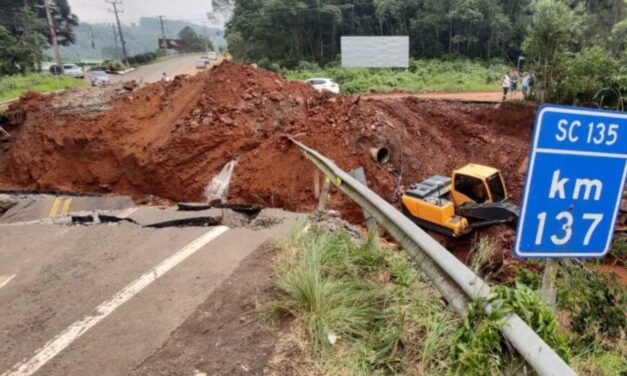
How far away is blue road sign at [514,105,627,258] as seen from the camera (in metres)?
1.92

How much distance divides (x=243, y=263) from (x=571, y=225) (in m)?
2.62

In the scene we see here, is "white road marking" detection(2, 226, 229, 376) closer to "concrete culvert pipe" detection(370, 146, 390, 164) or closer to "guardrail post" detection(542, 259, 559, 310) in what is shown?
"guardrail post" detection(542, 259, 559, 310)

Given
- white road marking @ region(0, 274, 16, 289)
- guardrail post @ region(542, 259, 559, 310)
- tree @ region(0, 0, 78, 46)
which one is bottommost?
white road marking @ region(0, 274, 16, 289)

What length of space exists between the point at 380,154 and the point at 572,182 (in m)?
10.2

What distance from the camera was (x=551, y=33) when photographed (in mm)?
16734

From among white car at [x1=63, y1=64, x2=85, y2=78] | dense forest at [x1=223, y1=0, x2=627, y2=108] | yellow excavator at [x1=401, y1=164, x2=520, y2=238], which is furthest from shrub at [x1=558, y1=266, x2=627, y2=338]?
white car at [x1=63, y1=64, x2=85, y2=78]

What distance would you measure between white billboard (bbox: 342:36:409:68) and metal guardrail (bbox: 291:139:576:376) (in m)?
35.7

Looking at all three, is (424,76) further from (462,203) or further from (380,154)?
(462,203)

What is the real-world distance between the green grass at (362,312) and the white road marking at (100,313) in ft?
3.79

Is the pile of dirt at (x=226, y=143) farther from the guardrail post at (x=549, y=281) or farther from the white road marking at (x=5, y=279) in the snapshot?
the guardrail post at (x=549, y=281)

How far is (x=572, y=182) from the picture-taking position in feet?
6.55

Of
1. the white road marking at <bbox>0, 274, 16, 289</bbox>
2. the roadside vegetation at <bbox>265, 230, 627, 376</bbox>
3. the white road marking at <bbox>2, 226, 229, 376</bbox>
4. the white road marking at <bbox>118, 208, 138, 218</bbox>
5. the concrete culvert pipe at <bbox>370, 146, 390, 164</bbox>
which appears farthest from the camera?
the concrete culvert pipe at <bbox>370, 146, 390, 164</bbox>

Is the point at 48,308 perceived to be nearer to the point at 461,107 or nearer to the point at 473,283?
the point at 473,283

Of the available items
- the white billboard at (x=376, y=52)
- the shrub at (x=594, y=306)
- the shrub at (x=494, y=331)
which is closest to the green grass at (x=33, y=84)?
the white billboard at (x=376, y=52)
